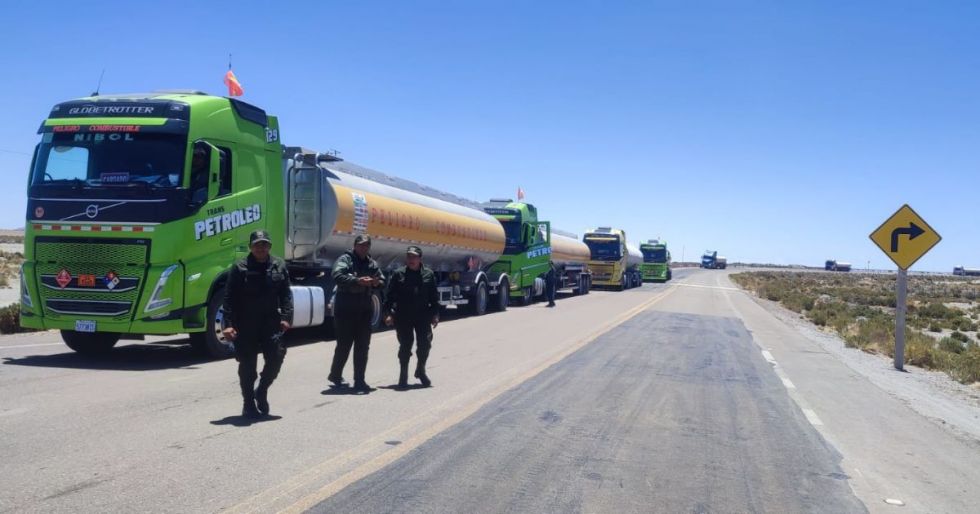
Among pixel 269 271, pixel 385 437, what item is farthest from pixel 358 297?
pixel 385 437

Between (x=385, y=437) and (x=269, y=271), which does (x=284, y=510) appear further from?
(x=269, y=271)

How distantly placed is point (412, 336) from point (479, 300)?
14.1 m

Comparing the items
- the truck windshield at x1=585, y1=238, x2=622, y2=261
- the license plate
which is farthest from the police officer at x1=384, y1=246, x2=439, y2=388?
the truck windshield at x1=585, y1=238, x2=622, y2=261

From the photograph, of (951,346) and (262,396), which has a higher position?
(262,396)

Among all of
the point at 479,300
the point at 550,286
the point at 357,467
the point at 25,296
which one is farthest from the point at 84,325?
the point at 550,286

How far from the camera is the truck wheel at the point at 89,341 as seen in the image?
1158 cm

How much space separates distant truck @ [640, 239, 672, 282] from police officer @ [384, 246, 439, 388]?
2233 inches

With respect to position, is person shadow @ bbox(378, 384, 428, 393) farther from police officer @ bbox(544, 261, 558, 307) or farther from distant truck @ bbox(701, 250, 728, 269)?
distant truck @ bbox(701, 250, 728, 269)

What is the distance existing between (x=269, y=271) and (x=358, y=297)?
1.71m

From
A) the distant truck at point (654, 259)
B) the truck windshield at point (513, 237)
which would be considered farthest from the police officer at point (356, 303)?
the distant truck at point (654, 259)

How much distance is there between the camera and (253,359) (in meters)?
7.45

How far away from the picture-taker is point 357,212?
15.5 meters

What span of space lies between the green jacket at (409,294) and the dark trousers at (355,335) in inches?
18.8

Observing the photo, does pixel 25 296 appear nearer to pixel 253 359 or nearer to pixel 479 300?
pixel 253 359
